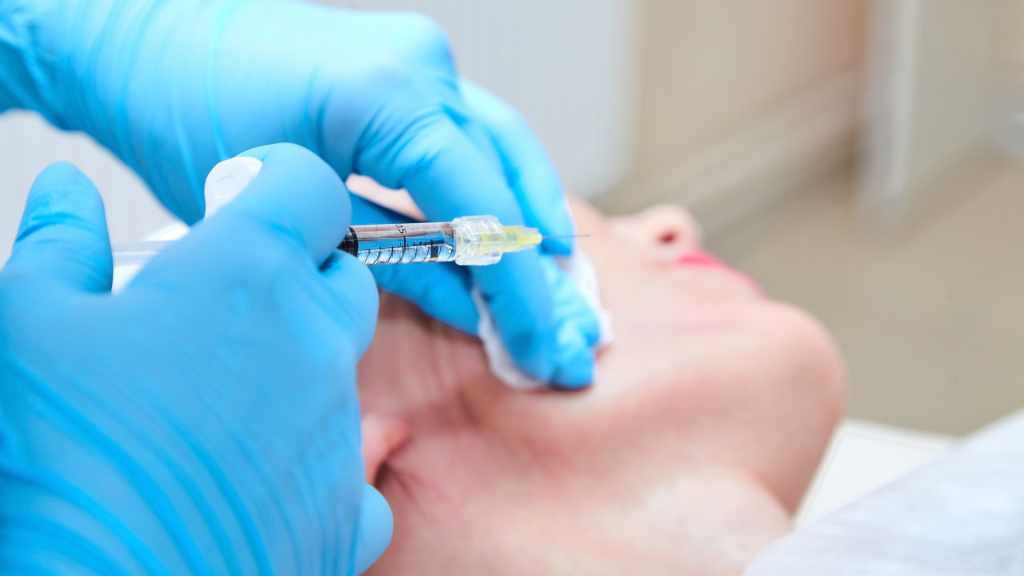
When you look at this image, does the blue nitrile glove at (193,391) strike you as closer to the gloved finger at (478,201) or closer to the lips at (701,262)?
the gloved finger at (478,201)

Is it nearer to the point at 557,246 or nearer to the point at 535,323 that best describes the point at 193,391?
the point at 535,323

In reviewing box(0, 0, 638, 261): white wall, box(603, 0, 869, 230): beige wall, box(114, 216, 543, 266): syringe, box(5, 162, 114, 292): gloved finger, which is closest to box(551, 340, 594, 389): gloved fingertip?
box(114, 216, 543, 266): syringe

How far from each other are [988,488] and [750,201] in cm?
209

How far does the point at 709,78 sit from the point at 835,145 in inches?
30.8

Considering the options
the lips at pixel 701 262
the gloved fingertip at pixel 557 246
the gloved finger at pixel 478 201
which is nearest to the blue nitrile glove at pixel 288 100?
the gloved finger at pixel 478 201

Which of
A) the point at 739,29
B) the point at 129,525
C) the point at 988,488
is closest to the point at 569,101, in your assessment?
the point at 739,29

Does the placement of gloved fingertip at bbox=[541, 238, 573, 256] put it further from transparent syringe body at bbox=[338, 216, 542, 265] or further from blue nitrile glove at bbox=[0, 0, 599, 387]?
transparent syringe body at bbox=[338, 216, 542, 265]

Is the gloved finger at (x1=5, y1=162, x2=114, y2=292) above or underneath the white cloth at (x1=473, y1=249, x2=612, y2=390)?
above

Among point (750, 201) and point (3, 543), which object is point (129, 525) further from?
point (750, 201)

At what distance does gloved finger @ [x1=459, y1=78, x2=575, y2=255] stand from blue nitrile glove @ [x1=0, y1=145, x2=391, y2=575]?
1.36ft

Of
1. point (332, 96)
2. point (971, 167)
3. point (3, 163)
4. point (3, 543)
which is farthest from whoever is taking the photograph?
point (971, 167)

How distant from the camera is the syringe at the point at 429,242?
0.68 m

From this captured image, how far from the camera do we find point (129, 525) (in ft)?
1.49

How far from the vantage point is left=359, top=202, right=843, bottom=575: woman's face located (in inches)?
35.6
